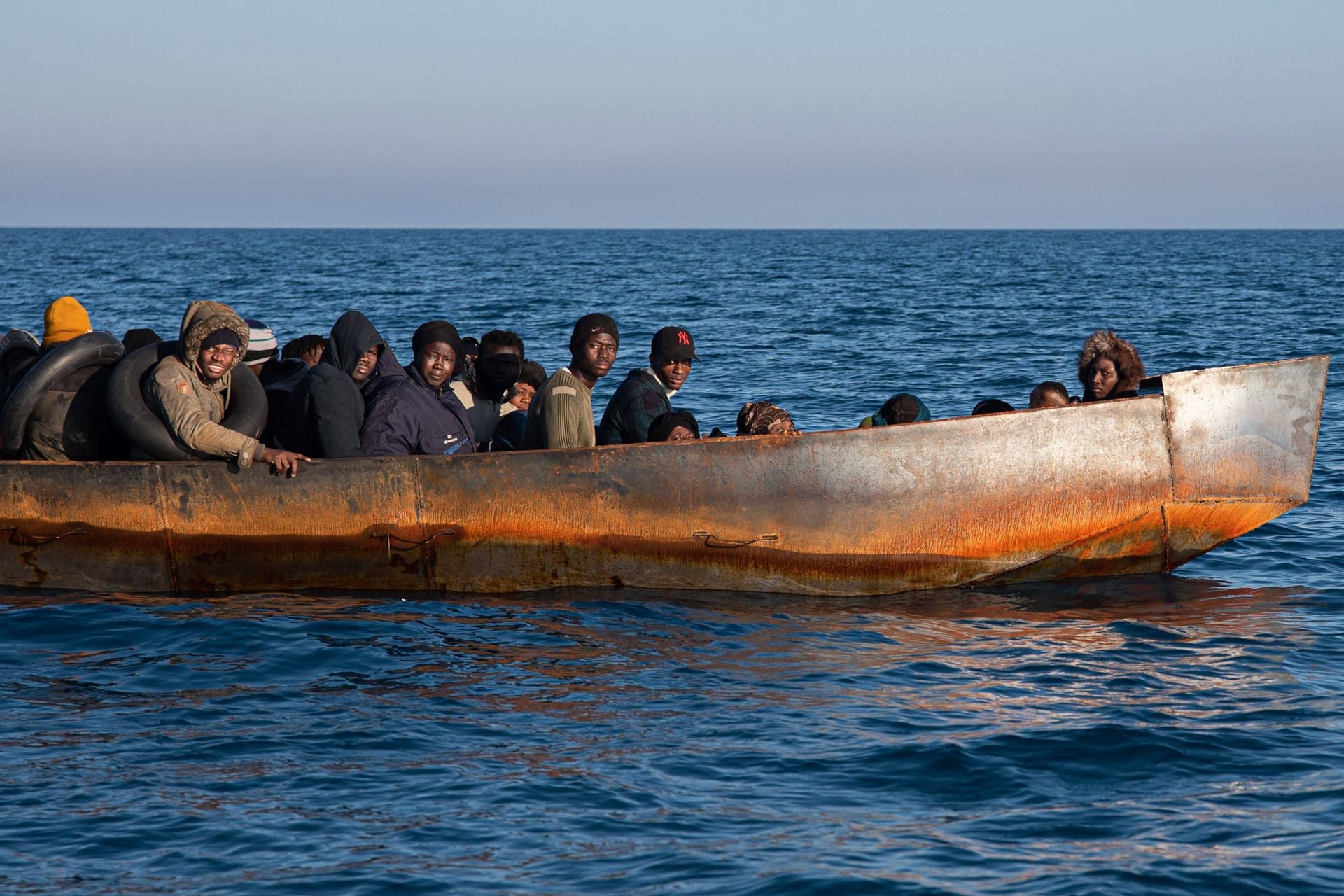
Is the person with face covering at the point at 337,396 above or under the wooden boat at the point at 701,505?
above

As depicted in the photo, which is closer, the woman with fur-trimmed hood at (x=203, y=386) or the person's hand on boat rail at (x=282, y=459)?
the woman with fur-trimmed hood at (x=203, y=386)

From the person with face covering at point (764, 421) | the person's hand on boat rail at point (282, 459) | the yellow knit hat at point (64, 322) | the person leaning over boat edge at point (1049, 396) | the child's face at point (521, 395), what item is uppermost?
the yellow knit hat at point (64, 322)

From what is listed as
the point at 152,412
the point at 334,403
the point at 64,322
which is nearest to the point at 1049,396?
the point at 334,403

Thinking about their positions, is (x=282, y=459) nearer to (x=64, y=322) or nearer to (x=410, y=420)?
(x=410, y=420)

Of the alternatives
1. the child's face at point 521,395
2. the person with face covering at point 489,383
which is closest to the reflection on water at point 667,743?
the person with face covering at point 489,383

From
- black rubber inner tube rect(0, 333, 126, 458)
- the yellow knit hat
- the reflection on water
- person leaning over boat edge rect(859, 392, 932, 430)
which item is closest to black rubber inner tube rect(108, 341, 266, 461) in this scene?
black rubber inner tube rect(0, 333, 126, 458)

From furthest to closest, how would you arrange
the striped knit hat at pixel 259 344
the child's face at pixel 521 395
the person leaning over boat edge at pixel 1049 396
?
the child's face at pixel 521 395 → the striped knit hat at pixel 259 344 → the person leaning over boat edge at pixel 1049 396

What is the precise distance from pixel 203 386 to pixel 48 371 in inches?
37.7

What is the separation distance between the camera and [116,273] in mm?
55000

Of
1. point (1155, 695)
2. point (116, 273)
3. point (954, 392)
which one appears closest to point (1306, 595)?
point (1155, 695)

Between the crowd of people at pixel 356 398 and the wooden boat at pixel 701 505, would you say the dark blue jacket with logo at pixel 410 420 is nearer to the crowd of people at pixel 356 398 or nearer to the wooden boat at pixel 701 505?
the crowd of people at pixel 356 398

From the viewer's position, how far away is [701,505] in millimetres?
7734

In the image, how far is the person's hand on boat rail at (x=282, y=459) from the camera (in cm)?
756

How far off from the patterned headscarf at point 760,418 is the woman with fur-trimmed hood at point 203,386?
2.59 meters
